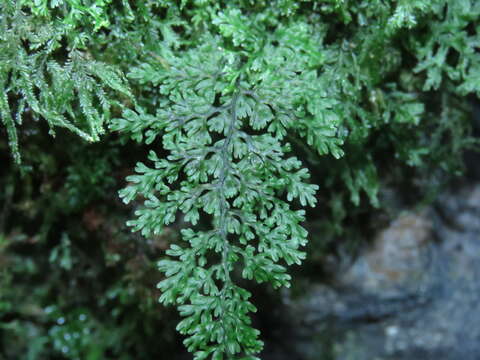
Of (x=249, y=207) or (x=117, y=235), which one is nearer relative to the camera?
(x=249, y=207)

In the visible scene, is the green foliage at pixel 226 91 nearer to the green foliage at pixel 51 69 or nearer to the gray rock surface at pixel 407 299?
the green foliage at pixel 51 69

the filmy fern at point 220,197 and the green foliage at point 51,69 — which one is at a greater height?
the green foliage at point 51,69

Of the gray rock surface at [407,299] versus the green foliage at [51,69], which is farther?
the gray rock surface at [407,299]

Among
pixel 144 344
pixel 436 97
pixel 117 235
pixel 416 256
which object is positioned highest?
pixel 436 97

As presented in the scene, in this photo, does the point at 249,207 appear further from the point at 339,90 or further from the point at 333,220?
the point at 333,220

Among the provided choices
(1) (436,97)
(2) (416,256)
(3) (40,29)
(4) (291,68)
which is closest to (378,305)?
(2) (416,256)

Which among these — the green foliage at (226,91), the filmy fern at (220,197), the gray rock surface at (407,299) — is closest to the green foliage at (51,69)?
the green foliage at (226,91)

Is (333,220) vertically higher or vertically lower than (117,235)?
higher
